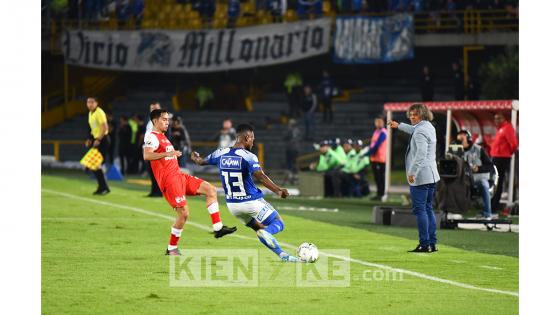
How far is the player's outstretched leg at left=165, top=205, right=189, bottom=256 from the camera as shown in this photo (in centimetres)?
1630

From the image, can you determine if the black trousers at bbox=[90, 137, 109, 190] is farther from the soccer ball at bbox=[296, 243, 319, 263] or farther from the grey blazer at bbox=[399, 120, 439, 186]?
the soccer ball at bbox=[296, 243, 319, 263]

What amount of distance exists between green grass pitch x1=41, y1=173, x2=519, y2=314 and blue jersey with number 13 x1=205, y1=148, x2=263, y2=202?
98cm

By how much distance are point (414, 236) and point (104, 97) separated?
105 feet

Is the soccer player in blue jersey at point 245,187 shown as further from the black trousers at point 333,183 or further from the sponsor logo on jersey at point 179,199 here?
the black trousers at point 333,183

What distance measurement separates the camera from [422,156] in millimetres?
16906

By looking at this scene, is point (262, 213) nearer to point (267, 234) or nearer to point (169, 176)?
point (267, 234)

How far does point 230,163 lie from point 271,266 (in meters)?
1.31

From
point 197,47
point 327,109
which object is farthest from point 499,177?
point 197,47

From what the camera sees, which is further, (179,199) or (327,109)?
(327,109)

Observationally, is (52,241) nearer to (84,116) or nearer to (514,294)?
(514,294)

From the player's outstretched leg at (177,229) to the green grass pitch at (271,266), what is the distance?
0.24 meters

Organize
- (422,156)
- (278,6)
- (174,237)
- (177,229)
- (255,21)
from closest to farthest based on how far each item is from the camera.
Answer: (177,229)
(174,237)
(422,156)
(278,6)
(255,21)

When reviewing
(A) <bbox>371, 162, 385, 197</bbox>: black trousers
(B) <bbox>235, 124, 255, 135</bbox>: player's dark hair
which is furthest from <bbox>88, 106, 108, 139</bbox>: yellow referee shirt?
(B) <bbox>235, 124, 255, 135</bbox>: player's dark hair
